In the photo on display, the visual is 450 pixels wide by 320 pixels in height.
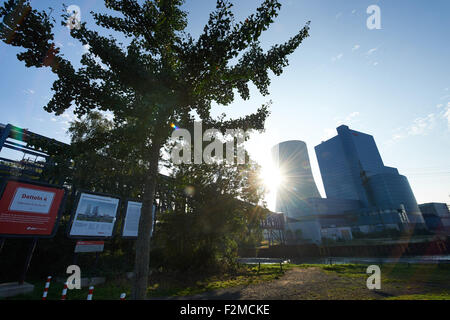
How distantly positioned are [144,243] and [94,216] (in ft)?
35.4

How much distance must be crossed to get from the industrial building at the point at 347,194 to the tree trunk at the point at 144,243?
6937cm

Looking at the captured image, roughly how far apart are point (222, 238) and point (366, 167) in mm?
166881

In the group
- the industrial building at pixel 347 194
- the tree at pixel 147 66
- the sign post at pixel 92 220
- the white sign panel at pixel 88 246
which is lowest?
the white sign panel at pixel 88 246

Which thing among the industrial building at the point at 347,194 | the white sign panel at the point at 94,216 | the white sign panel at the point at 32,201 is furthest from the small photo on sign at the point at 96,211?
the industrial building at the point at 347,194

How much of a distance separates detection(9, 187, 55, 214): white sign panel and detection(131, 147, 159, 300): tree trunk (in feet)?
29.7

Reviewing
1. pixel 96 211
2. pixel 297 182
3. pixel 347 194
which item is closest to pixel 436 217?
pixel 347 194

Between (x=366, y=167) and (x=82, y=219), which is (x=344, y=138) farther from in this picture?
(x=82, y=219)

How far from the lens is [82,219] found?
1348 centimetres

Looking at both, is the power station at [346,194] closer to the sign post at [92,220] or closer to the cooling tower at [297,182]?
the cooling tower at [297,182]

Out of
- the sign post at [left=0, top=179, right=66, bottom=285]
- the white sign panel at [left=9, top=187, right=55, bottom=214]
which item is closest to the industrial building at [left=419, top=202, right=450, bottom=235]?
the sign post at [left=0, top=179, right=66, bottom=285]

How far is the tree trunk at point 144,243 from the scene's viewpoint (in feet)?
18.2

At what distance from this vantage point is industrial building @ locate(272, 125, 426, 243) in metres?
91.3

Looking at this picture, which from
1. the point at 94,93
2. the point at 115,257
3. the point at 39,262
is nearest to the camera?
the point at 94,93
